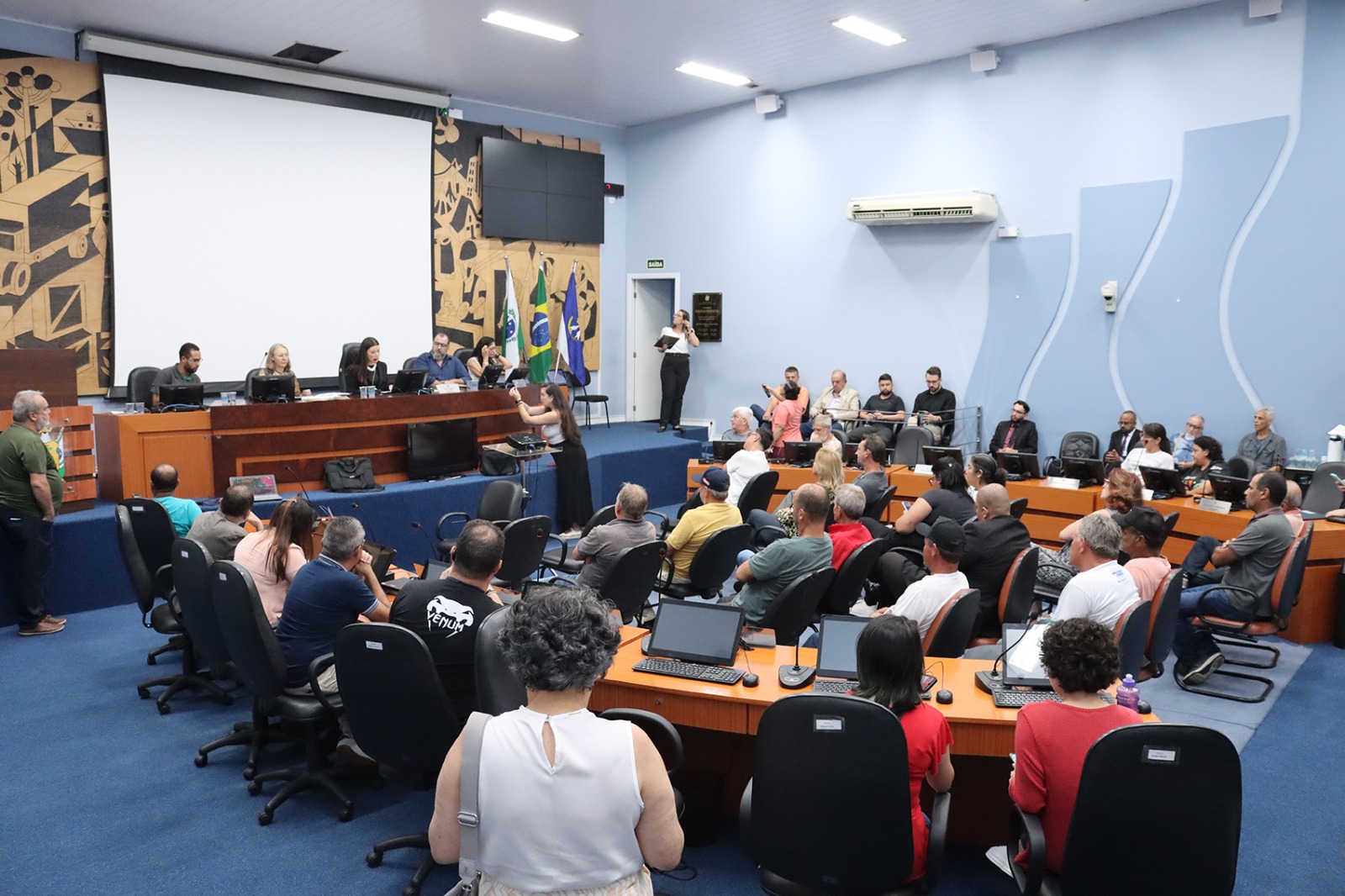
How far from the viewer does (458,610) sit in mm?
3355

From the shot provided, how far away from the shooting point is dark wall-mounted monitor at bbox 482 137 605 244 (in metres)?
11.8

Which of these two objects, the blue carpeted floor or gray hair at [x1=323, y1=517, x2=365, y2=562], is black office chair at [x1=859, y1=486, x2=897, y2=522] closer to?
the blue carpeted floor

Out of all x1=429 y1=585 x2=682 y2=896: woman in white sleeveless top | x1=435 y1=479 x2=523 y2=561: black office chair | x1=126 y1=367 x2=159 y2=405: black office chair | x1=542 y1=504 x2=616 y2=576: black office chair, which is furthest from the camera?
x1=126 y1=367 x2=159 y2=405: black office chair

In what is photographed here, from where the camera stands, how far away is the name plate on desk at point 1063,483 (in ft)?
25.5

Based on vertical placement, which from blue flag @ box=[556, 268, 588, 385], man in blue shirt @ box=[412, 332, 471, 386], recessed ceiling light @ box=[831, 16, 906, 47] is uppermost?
recessed ceiling light @ box=[831, 16, 906, 47]

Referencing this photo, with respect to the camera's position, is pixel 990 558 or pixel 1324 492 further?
pixel 1324 492

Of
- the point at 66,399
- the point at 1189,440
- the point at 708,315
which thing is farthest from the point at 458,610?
the point at 708,315

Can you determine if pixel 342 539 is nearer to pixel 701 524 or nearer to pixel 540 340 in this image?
pixel 701 524

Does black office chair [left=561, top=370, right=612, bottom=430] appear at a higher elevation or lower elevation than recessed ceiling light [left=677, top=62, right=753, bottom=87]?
lower

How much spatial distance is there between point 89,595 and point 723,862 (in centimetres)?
518

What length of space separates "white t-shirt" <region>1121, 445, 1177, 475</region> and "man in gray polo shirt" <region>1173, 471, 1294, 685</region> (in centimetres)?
216

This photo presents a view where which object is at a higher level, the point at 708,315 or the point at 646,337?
the point at 708,315

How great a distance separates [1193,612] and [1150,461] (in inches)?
113

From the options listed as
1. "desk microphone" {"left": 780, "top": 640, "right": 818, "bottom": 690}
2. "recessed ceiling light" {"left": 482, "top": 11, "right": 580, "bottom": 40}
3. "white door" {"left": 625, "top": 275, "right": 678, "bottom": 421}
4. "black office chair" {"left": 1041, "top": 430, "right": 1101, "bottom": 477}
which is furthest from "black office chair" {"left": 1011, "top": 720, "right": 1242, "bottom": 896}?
"white door" {"left": 625, "top": 275, "right": 678, "bottom": 421}
